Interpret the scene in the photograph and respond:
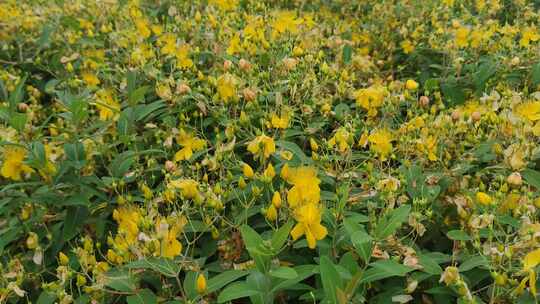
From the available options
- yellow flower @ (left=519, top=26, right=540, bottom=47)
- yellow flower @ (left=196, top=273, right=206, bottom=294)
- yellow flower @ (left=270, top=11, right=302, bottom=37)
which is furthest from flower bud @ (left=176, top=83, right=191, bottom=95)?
yellow flower @ (left=519, top=26, right=540, bottom=47)

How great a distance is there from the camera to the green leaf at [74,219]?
5.38 ft

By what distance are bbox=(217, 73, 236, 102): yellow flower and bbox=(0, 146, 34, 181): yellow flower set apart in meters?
0.61

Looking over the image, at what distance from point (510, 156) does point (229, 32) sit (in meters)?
1.29

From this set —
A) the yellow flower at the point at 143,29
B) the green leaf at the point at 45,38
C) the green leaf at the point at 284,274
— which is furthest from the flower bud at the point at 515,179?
the green leaf at the point at 45,38

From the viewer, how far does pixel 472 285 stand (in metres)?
1.32

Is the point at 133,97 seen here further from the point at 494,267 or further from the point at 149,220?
the point at 494,267

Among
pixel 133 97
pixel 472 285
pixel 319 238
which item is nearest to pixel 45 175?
pixel 133 97

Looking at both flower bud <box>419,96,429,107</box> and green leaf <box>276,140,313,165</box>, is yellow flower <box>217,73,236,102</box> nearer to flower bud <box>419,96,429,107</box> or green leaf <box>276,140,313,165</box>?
green leaf <box>276,140,313,165</box>

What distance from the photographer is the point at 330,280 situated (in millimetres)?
1101

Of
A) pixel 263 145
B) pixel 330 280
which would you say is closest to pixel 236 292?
pixel 330 280

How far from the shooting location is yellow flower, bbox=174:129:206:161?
67.7 inches

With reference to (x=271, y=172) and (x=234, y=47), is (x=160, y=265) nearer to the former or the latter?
(x=271, y=172)

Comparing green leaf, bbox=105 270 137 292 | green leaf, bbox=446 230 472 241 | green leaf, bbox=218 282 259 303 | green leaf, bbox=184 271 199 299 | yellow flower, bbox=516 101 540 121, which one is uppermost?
yellow flower, bbox=516 101 540 121

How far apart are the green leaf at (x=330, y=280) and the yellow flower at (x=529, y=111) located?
842mm
